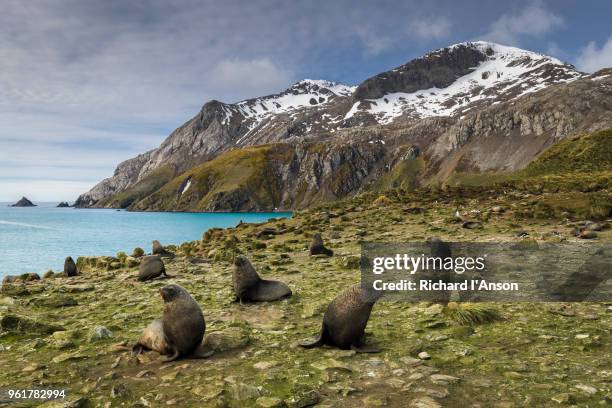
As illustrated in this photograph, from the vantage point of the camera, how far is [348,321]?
396 inches

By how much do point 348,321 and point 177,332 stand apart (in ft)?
13.9

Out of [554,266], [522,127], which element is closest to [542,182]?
[554,266]

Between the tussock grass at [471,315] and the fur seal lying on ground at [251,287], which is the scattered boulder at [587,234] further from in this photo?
the fur seal lying on ground at [251,287]

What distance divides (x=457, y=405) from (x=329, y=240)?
2459 centimetres

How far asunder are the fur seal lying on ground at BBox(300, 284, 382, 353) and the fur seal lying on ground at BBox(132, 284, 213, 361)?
2.67 m

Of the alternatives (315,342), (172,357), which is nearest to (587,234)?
(315,342)

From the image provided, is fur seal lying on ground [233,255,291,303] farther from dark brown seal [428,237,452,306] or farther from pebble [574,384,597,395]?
pebble [574,384,597,395]

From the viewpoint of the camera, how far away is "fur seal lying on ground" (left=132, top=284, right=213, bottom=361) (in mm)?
9961

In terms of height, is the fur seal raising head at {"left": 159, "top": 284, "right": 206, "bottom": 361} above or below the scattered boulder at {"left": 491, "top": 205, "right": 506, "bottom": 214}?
below

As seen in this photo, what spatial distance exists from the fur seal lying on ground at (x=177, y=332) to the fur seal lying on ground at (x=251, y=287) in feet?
16.2

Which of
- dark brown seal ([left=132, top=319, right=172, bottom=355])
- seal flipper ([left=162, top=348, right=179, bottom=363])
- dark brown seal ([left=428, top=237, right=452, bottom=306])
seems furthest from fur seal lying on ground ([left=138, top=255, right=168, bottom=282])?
dark brown seal ([left=428, top=237, right=452, bottom=306])

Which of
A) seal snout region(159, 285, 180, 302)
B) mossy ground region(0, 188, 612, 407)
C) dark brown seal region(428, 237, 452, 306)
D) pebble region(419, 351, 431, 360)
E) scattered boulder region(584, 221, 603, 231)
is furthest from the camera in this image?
scattered boulder region(584, 221, 603, 231)

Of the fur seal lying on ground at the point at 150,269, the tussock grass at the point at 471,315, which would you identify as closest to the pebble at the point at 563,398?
the tussock grass at the point at 471,315

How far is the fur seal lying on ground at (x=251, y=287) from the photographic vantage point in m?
15.4
